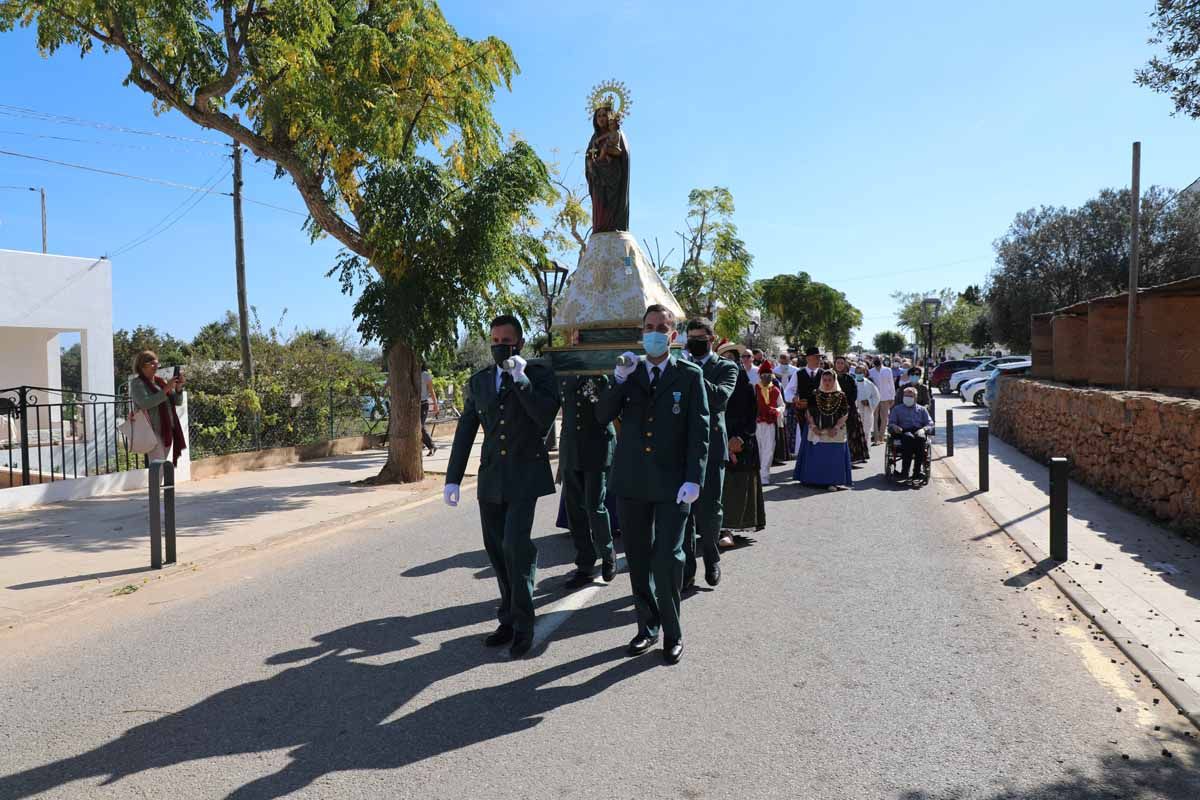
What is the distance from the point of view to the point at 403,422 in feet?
42.2

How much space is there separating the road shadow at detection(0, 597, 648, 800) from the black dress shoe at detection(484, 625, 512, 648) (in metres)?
0.09

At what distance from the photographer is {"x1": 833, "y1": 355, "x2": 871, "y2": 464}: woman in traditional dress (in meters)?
12.5

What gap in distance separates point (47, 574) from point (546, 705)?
5120 mm

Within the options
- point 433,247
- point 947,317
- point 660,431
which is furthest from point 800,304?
point 660,431

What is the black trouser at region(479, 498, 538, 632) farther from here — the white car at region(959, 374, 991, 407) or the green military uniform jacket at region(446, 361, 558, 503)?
the white car at region(959, 374, 991, 407)

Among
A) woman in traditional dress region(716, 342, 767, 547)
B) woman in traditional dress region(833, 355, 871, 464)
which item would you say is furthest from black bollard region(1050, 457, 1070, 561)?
woman in traditional dress region(833, 355, 871, 464)

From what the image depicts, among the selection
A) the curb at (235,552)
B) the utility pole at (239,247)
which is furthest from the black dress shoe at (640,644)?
the utility pole at (239,247)

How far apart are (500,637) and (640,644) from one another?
85cm

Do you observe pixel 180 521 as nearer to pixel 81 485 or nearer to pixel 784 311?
pixel 81 485

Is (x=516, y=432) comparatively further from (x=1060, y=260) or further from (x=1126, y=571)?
(x=1060, y=260)

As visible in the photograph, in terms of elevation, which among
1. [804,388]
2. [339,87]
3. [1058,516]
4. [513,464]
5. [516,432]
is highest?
[339,87]

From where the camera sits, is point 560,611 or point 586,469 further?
point 586,469

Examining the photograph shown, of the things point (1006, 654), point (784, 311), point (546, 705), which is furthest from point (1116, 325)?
point (784, 311)

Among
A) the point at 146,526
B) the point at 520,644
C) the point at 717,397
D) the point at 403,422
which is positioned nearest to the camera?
the point at 520,644
